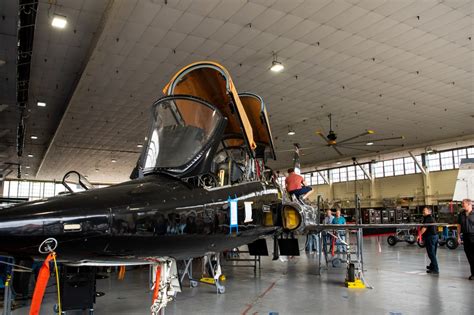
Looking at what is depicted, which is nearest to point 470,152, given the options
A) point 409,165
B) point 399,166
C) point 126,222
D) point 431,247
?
point 409,165

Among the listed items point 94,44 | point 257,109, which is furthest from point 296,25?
point 94,44

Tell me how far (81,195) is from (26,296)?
5.24m

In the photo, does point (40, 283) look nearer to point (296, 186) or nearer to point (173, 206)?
point (173, 206)

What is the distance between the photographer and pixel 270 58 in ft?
40.2

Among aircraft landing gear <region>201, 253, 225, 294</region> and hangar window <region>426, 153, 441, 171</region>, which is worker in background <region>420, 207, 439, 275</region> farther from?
hangar window <region>426, 153, 441, 171</region>

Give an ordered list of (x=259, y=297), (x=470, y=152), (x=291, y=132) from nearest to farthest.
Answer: (x=259, y=297)
(x=291, y=132)
(x=470, y=152)

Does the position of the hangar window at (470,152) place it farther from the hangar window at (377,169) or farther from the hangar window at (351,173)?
the hangar window at (351,173)

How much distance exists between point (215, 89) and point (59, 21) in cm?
679

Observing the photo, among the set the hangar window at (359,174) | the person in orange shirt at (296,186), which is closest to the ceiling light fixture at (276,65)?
the person in orange shirt at (296,186)

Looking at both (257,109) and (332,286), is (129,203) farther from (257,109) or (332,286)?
(332,286)

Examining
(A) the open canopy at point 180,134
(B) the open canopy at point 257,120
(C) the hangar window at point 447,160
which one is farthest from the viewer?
(C) the hangar window at point 447,160

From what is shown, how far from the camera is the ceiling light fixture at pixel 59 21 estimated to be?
9.50 m

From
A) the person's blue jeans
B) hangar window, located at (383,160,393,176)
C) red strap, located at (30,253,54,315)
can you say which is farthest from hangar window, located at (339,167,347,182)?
red strap, located at (30,253,54,315)

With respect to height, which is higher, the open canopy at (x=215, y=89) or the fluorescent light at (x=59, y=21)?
the fluorescent light at (x=59, y=21)
